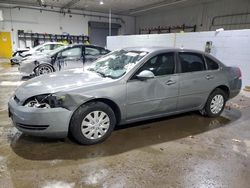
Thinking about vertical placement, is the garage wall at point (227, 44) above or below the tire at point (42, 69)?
above

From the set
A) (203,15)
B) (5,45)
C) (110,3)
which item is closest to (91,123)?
(110,3)

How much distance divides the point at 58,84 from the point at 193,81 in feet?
7.10

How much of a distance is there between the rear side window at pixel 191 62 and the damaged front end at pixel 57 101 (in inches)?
68.9

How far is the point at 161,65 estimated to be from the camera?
3436 millimetres

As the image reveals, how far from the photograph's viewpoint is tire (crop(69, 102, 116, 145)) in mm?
2777

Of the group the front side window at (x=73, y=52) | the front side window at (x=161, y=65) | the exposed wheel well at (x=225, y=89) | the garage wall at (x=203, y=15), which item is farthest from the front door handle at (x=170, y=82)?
the garage wall at (x=203, y=15)

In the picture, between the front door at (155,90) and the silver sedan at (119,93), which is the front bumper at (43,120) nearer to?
the silver sedan at (119,93)

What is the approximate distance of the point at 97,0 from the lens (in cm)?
1454

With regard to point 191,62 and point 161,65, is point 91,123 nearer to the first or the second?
point 161,65

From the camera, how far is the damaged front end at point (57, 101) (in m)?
2.66

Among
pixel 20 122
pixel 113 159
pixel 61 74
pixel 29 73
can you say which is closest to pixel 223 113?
pixel 113 159

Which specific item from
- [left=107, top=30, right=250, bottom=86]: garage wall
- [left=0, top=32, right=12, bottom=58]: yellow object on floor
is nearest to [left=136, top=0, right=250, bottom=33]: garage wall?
[left=107, top=30, right=250, bottom=86]: garage wall

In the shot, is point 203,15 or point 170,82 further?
point 203,15

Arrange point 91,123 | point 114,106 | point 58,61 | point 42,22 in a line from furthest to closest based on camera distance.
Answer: point 42,22 → point 58,61 → point 114,106 → point 91,123
